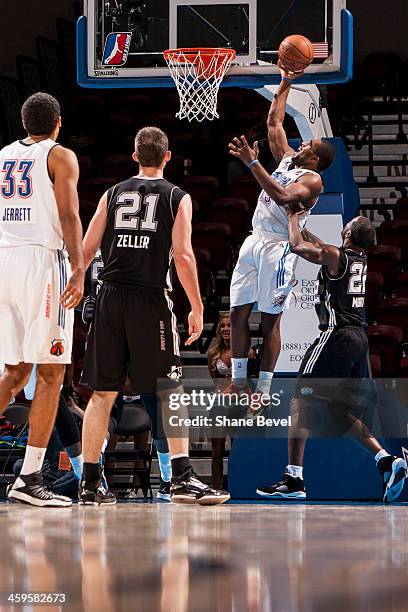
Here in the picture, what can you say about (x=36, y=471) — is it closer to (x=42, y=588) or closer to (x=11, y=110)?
(x=42, y=588)

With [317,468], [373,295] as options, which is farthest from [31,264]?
[373,295]

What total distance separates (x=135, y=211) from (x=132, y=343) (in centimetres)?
75

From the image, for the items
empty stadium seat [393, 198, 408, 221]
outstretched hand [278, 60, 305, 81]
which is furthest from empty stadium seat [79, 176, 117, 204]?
outstretched hand [278, 60, 305, 81]

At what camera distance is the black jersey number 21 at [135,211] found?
6055mm

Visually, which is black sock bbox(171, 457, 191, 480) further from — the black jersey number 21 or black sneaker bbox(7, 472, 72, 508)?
the black jersey number 21

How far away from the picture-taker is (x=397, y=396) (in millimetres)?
9438

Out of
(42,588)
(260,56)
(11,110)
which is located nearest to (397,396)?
(260,56)

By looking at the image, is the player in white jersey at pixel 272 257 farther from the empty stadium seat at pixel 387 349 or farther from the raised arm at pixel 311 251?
the empty stadium seat at pixel 387 349

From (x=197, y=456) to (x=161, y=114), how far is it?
6.78 meters

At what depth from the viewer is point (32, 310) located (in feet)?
17.9

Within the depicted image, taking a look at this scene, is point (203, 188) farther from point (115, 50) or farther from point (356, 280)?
point (356, 280)

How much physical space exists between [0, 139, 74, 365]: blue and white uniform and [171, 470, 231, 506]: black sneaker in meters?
0.89

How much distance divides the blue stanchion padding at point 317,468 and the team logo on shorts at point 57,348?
13.1 ft

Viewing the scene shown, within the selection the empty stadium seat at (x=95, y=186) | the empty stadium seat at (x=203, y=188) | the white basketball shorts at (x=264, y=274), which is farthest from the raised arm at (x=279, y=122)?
the empty stadium seat at (x=95, y=186)
